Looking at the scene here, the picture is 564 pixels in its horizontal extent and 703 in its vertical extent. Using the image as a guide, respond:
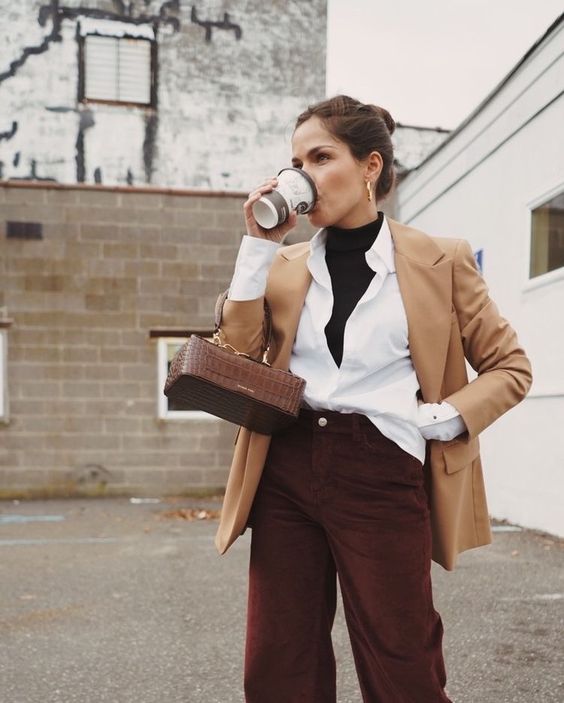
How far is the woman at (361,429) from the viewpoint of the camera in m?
1.73

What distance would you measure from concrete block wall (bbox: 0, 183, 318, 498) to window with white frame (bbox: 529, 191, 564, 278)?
12.6ft

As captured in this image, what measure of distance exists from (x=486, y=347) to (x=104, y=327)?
736cm

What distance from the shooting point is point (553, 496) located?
6.02 metres

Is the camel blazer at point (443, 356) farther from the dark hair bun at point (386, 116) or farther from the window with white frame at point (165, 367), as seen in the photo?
the window with white frame at point (165, 367)

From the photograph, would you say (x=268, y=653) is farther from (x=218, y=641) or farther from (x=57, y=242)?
(x=57, y=242)

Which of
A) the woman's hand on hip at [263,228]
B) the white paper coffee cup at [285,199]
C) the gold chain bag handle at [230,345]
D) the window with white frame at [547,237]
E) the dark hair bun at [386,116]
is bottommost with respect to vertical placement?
the gold chain bag handle at [230,345]

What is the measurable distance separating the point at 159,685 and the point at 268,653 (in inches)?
57.2

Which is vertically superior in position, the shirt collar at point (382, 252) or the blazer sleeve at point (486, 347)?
the shirt collar at point (382, 252)

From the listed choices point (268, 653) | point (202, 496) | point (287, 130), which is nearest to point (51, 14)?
point (287, 130)

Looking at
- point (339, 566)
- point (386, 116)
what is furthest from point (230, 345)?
point (386, 116)

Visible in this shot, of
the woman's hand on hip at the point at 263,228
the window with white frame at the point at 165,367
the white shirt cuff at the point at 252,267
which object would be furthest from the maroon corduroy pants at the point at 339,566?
the window with white frame at the point at 165,367

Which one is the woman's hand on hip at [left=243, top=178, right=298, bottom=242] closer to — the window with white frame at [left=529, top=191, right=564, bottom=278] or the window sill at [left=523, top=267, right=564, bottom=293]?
the window sill at [left=523, top=267, right=564, bottom=293]

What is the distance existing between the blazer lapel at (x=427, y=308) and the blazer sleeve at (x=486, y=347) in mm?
46

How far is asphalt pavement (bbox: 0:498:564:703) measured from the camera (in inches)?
119
